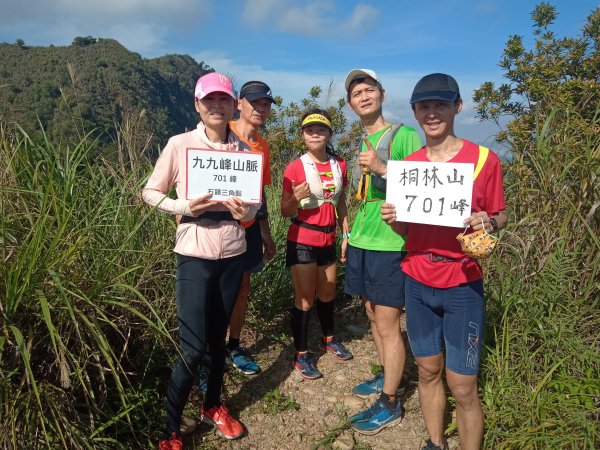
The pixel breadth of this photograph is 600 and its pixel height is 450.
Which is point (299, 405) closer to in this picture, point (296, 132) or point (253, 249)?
point (253, 249)

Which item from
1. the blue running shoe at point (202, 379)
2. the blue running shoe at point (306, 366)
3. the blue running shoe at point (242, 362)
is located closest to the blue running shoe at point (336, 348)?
the blue running shoe at point (306, 366)

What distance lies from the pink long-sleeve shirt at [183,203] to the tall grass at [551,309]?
1.73 m

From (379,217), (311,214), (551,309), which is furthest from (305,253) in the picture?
(551,309)

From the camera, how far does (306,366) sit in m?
3.27

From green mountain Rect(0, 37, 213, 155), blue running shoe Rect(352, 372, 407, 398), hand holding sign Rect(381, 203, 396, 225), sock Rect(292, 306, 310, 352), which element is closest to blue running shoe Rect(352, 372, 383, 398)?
blue running shoe Rect(352, 372, 407, 398)

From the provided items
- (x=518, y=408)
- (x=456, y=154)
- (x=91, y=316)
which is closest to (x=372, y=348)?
(x=518, y=408)

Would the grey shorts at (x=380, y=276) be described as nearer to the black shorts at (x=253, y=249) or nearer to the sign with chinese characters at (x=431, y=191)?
the sign with chinese characters at (x=431, y=191)

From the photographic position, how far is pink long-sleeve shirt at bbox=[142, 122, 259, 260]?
7.15ft

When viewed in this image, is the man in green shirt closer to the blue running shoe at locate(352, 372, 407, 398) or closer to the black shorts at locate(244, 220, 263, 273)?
the blue running shoe at locate(352, 372, 407, 398)

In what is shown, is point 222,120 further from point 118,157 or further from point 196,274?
point 118,157

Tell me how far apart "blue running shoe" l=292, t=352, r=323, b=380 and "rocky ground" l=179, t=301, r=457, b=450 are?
0.15 feet

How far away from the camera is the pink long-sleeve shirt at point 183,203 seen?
2180 mm

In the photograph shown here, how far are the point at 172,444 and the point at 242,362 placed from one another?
0.97m

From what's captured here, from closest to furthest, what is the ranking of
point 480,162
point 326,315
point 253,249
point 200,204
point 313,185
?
point 480,162 < point 200,204 < point 253,249 < point 313,185 < point 326,315
